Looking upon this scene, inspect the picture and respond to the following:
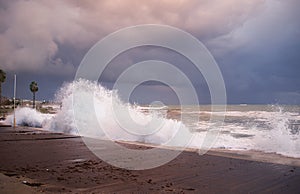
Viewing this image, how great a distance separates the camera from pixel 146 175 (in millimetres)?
8359

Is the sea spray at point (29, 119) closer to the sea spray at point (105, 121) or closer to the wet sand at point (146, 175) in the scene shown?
the sea spray at point (105, 121)

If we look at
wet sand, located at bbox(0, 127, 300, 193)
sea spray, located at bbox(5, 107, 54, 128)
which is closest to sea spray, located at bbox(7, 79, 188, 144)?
sea spray, located at bbox(5, 107, 54, 128)

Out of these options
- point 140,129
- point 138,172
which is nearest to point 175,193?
point 138,172

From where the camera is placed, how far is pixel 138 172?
8.76 meters

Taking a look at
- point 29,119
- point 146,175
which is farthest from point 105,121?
point 146,175

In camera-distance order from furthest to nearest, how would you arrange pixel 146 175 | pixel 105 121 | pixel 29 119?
pixel 29 119 < pixel 105 121 < pixel 146 175

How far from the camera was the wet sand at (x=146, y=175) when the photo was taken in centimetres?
684

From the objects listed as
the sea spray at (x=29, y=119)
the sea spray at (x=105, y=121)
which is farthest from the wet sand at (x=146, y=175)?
the sea spray at (x=29, y=119)

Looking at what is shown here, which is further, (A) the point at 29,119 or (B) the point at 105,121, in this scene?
(A) the point at 29,119

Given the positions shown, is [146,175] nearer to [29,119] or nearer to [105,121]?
[105,121]

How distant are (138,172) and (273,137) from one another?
481 inches

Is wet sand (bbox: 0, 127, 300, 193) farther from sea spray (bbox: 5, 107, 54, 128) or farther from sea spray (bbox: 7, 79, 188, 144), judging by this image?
sea spray (bbox: 5, 107, 54, 128)

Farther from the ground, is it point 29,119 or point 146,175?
point 29,119

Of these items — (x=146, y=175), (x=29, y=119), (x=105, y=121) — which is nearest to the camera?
(x=146, y=175)
